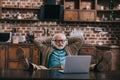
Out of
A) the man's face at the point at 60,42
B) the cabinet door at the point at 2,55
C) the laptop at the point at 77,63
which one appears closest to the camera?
the laptop at the point at 77,63

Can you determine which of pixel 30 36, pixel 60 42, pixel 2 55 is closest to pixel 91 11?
pixel 30 36

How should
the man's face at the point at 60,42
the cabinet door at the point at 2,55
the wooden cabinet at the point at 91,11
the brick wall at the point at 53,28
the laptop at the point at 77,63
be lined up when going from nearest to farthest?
the laptop at the point at 77,63
the man's face at the point at 60,42
the cabinet door at the point at 2,55
the wooden cabinet at the point at 91,11
the brick wall at the point at 53,28

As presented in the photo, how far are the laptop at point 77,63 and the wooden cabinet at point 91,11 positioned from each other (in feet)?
12.8

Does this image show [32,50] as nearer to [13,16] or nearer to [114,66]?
[13,16]

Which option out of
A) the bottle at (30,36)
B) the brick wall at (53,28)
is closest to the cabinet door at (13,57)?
the bottle at (30,36)

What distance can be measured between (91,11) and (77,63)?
4.01 m

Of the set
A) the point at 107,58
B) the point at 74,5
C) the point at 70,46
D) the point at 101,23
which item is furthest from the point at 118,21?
the point at 107,58

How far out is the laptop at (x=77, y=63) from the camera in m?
2.70

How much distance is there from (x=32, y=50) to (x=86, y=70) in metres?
3.54

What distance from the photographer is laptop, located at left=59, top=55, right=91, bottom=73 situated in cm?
270

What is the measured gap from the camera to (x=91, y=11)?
21.6 feet

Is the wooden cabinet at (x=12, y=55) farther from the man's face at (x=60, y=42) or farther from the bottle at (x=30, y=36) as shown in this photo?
the man's face at (x=60, y=42)

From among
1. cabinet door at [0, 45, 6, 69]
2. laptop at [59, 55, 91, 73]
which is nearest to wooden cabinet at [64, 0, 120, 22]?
cabinet door at [0, 45, 6, 69]

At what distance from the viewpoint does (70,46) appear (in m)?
3.86
